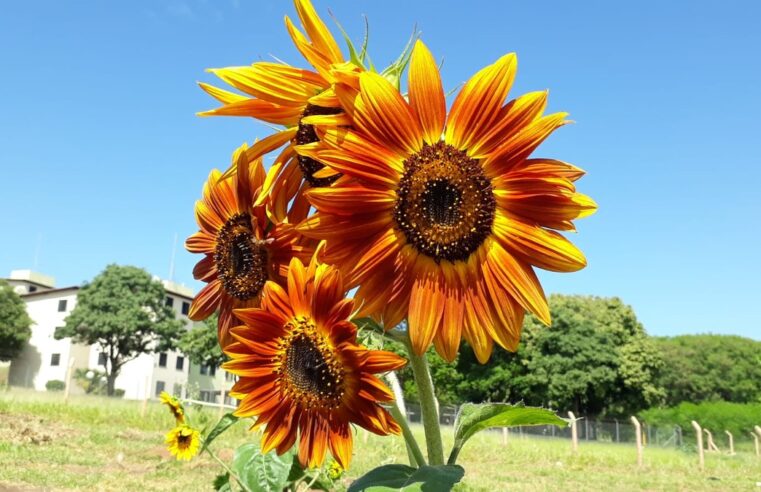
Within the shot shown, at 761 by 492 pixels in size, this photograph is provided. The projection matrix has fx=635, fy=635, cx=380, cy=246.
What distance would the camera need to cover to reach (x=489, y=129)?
949 mm

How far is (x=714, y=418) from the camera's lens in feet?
123

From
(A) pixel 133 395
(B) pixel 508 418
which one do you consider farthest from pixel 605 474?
(A) pixel 133 395

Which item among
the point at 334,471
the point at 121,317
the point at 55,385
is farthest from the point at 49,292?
the point at 334,471

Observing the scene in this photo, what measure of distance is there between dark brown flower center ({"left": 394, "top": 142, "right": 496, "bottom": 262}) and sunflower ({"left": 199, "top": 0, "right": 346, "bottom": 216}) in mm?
149

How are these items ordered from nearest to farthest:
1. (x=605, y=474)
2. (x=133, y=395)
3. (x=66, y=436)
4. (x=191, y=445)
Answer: (x=191, y=445)
(x=66, y=436)
(x=605, y=474)
(x=133, y=395)

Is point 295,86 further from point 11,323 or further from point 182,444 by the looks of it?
point 11,323

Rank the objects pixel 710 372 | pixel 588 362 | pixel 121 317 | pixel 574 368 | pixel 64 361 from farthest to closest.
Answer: pixel 64 361 < pixel 710 372 < pixel 121 317 < pixel 588 362 < pixel 574 368

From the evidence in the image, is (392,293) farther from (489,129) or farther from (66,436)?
(66,436)

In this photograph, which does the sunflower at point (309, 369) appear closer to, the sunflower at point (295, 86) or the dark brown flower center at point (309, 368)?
the dark brown flower center at point (309, 368)

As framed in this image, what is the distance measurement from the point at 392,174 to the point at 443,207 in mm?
93

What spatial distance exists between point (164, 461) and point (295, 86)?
457 inches

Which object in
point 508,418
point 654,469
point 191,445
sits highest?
point 508,418

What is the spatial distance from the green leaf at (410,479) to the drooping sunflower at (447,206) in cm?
17

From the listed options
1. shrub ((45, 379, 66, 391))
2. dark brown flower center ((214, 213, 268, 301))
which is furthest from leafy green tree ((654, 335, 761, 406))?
dark brown flower center ((214, 213, 268, 301))
